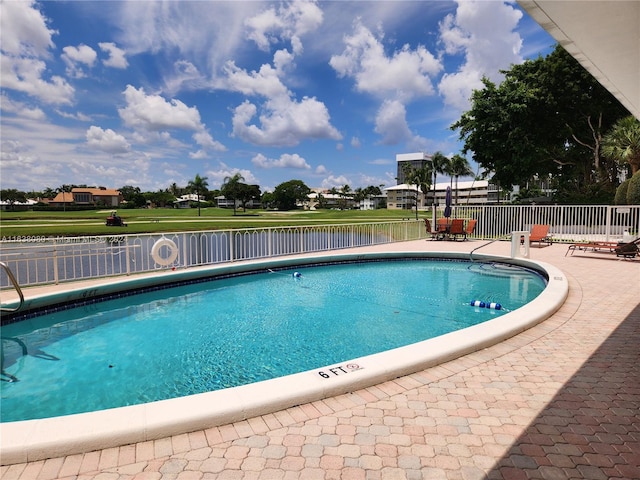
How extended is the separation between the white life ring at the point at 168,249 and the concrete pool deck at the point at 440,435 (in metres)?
7.15

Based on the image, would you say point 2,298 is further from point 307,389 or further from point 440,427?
point 440,427

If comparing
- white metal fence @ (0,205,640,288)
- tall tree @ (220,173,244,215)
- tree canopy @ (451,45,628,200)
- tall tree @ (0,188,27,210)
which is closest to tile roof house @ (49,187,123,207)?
tall tree @ (0,188,27,210)

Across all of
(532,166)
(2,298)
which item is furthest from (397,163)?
(2,298)

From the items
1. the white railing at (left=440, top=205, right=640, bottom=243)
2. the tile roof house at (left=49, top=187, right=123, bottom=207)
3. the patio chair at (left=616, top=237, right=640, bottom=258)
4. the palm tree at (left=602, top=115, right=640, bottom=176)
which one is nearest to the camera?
the patio chair at (left=616, top=237, right=640, bottom=258)

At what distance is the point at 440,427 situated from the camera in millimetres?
2721

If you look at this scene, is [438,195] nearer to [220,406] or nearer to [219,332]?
[219,332]

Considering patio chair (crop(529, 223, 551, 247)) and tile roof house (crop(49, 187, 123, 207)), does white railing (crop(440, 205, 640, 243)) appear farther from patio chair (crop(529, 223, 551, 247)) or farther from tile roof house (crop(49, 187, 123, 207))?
tile roof house (crop(49, 187, 123, 207))

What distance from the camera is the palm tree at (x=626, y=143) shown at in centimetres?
1967

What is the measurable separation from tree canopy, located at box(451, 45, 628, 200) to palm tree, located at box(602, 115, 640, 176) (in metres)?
2.94

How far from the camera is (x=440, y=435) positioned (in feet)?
8.61

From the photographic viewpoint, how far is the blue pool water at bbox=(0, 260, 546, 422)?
4453mm

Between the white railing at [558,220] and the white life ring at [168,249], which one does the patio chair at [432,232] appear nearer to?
the white railing at [558,220]

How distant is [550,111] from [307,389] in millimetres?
26958

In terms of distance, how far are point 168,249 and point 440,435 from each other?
28.3 feet
